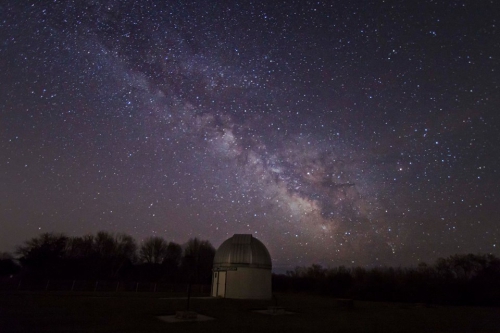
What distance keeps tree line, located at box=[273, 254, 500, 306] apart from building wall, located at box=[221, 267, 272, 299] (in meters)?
16.4

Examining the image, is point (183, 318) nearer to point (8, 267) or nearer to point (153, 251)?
point (8, 267)

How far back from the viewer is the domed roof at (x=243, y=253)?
94.4 feet

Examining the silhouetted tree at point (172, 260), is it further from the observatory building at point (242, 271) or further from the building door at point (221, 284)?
the observatory building at point (242, 271)

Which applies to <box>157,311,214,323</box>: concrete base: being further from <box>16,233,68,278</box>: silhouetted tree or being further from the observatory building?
<box>16,233,68,278</box>: silhouetted tree

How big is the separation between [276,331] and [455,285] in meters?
32.8

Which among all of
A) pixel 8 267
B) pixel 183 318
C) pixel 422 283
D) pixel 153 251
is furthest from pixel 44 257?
pixel 422 283

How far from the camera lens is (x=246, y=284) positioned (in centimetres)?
2806

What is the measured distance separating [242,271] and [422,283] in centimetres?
2224

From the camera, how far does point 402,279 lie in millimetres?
42000

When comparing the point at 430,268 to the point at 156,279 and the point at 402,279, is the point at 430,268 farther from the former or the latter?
the point at 156,279

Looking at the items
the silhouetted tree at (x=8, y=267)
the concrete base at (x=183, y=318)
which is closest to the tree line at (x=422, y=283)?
the concrete base at (x=183, y=318)

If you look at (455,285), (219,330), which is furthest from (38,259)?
(455,285)

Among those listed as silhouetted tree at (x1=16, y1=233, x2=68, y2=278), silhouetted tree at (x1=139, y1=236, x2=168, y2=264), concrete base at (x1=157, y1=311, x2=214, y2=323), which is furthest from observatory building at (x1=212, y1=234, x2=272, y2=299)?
silhouetted tree at (x1=139, y1=236, x2=168, y2=264)

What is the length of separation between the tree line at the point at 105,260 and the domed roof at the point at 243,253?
43.7 ft
